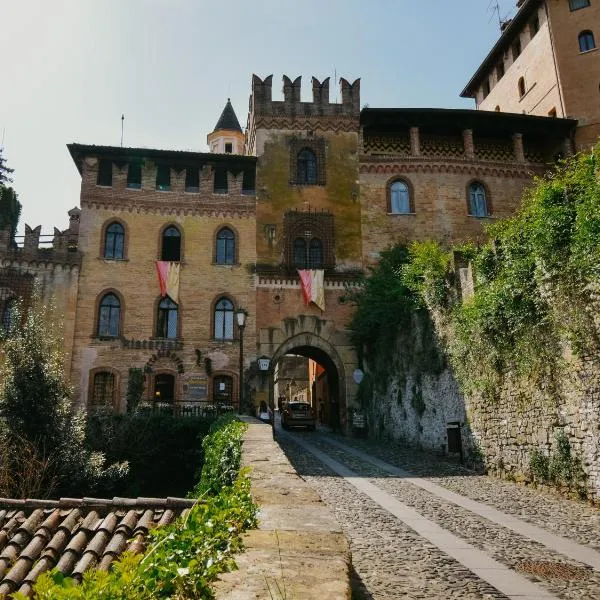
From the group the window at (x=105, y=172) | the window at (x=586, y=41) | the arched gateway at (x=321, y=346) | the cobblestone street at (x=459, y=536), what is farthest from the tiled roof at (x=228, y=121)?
the cobblestone street at (x=459, y=536)

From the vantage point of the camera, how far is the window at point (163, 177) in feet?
82.9

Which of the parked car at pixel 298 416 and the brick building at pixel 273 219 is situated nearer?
the brick building at pixel 273 219

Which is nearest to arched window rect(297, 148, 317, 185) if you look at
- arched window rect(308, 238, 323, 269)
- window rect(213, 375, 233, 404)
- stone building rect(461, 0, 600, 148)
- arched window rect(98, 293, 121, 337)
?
arched window rect(308, 238, 323, 269)

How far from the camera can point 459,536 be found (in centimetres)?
626

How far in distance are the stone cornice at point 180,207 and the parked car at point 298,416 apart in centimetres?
986

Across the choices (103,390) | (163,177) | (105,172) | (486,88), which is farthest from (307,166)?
(486,88)

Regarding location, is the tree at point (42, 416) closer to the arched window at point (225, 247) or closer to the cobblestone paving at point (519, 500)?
the cobblestone paving at point (519, 500)

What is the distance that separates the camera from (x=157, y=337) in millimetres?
23391

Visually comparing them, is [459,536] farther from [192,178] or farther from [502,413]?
[192,178]

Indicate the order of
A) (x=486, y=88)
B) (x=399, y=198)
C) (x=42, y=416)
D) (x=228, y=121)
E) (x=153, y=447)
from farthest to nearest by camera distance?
(x=228, y=121) → (x=486, y=88) → (x=399, y=198) → (x=153, y=447) → (x=42, y=416)

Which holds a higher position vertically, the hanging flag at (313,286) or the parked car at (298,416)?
the hanging flag at (313,286)

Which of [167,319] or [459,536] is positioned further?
[167,319]

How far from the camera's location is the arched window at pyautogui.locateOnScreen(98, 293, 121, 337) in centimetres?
2323

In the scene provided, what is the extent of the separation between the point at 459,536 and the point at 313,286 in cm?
1848
